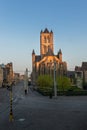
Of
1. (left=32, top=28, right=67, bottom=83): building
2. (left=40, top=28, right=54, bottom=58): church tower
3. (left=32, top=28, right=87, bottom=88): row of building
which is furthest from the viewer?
(left=40, top=28, right=54, bottom=58): church tower

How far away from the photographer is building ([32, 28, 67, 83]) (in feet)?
531

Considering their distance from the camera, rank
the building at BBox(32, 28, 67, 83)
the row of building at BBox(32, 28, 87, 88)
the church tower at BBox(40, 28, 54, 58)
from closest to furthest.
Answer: the row of building at BBox(32, 28, 87, 88) < the building at BBox(32, 28, 67, 83) < the church tower at BBox(40, 28, 54, 58)

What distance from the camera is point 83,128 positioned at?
1898 centimetres

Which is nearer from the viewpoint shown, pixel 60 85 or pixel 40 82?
pixel 60 85

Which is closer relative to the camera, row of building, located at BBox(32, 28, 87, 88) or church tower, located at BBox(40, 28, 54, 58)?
row of building, located at BBox(32, 28, 87, 88)

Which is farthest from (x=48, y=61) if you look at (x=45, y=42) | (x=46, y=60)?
(x=45, y=42)

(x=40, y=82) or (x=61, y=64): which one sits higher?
(x=61, y=64)

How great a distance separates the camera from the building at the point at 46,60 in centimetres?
16200

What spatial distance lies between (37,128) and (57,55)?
162 m

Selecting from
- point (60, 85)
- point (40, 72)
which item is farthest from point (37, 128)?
point (40, 72)

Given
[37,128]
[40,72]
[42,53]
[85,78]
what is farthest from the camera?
[42,53]

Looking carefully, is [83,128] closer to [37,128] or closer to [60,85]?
[37,128]

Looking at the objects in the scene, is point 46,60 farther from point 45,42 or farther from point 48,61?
point 45,42

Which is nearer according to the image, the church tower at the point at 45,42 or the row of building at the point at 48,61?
the row of building at the point at 48,61
